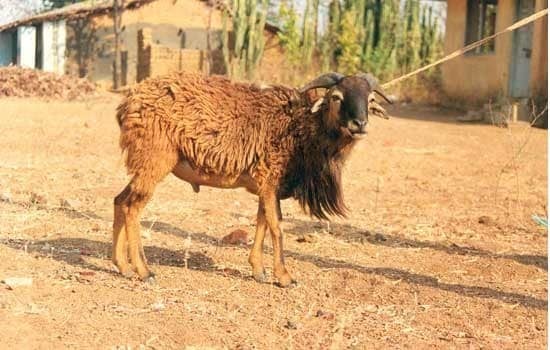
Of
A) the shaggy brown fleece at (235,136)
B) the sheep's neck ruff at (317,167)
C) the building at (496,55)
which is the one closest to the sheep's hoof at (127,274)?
the shaggy brown fleece at (235,136)

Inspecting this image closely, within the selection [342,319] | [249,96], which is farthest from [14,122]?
[342,319]

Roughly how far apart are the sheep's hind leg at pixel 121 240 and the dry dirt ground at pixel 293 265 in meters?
0.14

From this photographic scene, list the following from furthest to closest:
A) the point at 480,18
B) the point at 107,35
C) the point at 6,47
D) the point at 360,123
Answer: the point at 6,47
the point at 107,35
the point at 480,18
the point at 360,123

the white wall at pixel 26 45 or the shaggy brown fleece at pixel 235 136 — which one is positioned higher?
the white wall at pixel 26 45

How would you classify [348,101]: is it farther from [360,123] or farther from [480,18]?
[480,18]

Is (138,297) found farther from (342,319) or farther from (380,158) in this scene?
(380,158)

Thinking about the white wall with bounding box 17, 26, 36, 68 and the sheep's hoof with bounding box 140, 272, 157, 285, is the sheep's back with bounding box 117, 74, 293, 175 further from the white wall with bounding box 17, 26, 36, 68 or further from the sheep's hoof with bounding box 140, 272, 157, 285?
the white wall with bounding box 17, 26, 36, 68

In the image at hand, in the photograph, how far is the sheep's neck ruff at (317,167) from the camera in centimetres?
764

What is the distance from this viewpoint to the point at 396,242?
9.52 m

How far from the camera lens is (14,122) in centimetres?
1969

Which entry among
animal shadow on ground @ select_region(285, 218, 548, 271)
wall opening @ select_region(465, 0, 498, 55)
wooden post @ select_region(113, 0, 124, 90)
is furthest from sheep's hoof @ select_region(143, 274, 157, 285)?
wooden post @ select_region(113, 0, 124, 90)

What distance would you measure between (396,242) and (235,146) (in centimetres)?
268

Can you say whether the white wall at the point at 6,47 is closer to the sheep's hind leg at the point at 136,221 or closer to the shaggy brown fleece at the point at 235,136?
the shaggy brown fleece at the point at 235,136

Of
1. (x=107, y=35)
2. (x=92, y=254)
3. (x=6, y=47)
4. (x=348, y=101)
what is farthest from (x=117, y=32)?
(x=348, y=101)
